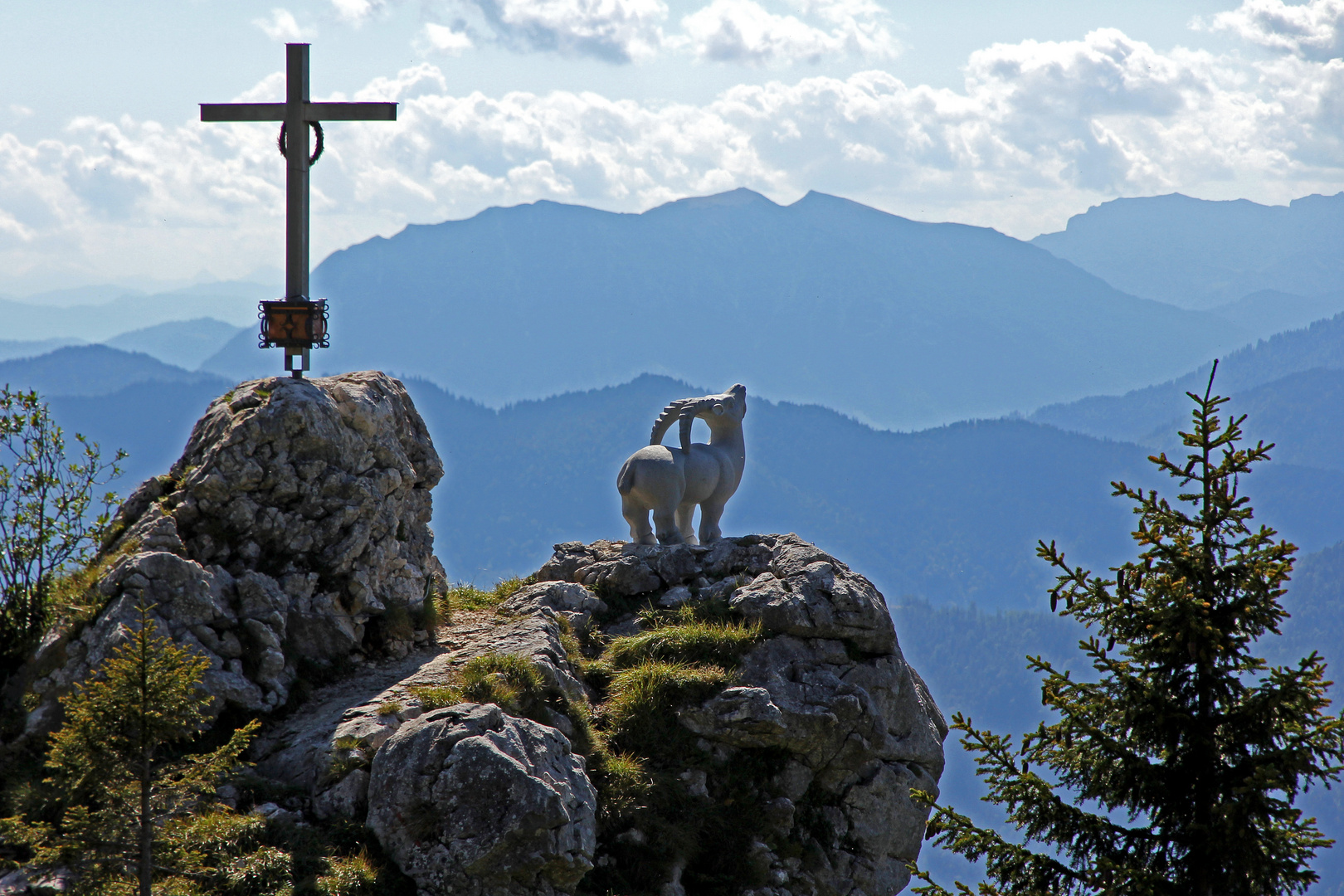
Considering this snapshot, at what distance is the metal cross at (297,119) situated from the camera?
16422mm

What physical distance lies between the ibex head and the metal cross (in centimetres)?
556

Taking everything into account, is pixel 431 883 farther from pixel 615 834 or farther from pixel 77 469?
pixel 77 469

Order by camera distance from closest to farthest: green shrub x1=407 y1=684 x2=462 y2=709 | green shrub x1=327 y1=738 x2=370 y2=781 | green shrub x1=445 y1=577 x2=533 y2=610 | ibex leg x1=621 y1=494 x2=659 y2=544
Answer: green shrub x1=327 y1=738 x2=370 y2=781, green shrub x1=407 y1=684 x2=462 y2=709, green shrub x1=445 y1=577 x2=533 y2=610, ibex leg x1=621 y1=494 x2=659 y2=544

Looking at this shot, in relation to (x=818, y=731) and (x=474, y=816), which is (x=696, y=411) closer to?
(x=818, y=731)

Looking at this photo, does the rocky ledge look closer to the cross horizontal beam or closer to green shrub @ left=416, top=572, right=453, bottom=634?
green shrub @ left=416, top=572, right=453, bottom=634

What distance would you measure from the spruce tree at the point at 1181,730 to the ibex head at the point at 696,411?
32.4 ft

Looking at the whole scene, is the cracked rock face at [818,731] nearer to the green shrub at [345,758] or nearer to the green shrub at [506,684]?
the green shrub at [506,684]

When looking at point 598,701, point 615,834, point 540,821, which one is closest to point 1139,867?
point 540,821

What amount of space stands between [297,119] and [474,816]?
10.7m

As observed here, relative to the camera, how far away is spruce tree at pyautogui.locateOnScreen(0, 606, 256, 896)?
872cm

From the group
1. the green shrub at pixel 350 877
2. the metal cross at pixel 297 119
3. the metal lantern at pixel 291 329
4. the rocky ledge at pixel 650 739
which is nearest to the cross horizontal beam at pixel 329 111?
the metal cross at pixel 297 119

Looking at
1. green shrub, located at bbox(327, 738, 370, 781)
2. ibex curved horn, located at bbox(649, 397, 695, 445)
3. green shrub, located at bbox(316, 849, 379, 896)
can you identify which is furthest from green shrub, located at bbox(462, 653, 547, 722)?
ibex curved horn, located at bbox(649, 397, 695, 445)

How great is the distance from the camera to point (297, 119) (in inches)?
648

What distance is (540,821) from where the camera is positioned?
1067 cm
